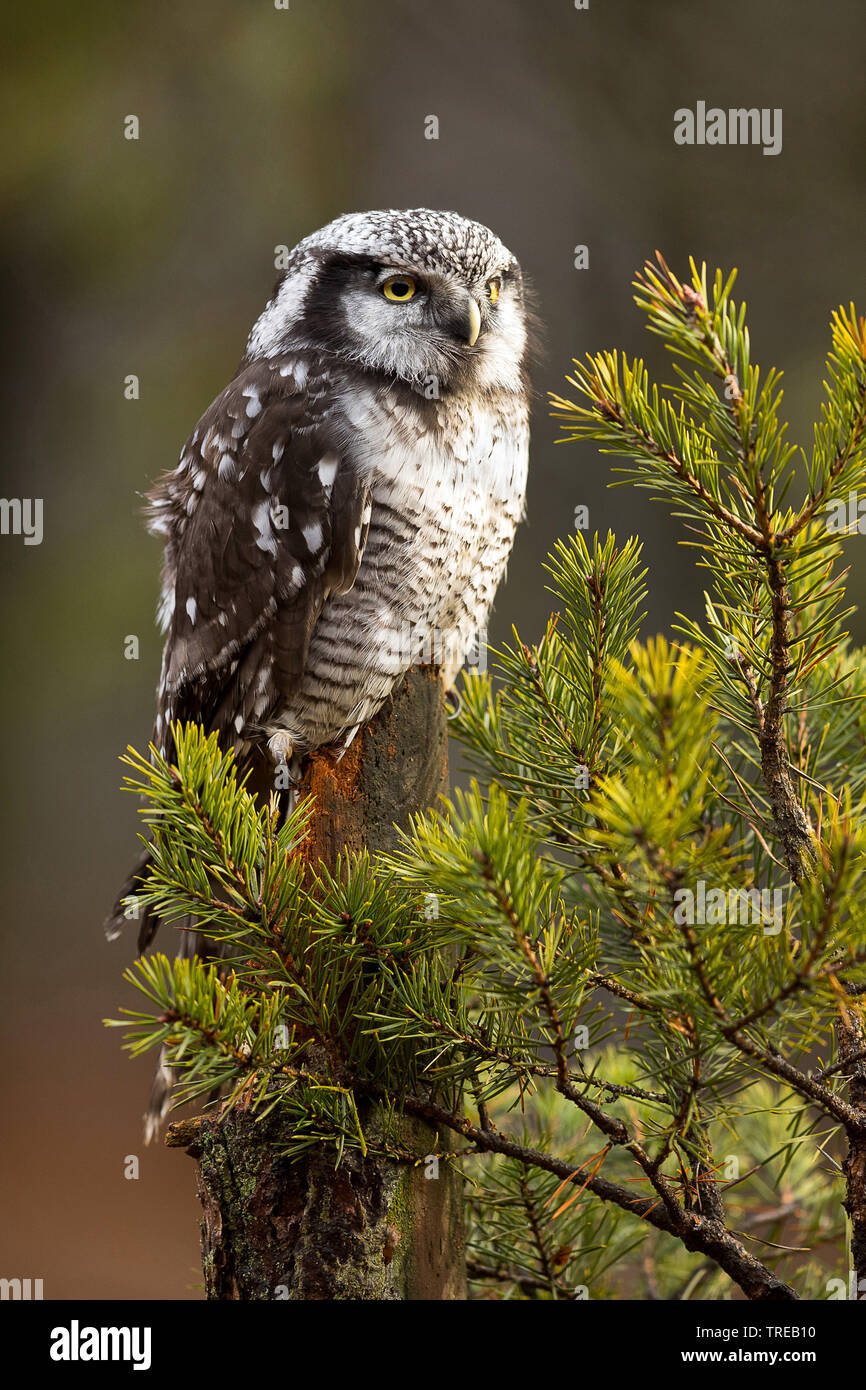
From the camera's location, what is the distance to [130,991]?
262cm

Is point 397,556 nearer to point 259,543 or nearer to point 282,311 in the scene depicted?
point 259,543

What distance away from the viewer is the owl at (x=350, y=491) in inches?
48.3

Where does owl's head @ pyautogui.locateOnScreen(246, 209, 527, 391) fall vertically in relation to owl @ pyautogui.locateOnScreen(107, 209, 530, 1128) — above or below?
above

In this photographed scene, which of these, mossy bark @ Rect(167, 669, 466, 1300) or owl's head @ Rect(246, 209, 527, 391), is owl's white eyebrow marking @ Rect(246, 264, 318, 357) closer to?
owl's head @ Rect(246, 209, 527, 391)

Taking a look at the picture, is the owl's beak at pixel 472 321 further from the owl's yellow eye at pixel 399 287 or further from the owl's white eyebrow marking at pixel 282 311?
the owl's white eyebrow marking at pixel 282 311

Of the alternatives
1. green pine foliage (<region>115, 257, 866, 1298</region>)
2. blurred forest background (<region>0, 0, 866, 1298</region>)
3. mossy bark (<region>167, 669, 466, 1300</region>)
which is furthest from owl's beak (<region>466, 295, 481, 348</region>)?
blurred forest background (<region>0, 0, 866, 1298</region>)

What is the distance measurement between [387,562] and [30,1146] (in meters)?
2.17

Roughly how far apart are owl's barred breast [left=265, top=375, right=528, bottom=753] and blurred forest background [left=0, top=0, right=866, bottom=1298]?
1583mm

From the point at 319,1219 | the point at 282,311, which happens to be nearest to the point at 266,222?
the point at 282,311

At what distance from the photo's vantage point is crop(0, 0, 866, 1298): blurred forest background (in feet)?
9.51

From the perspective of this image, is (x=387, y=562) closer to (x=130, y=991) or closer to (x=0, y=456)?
(x=130, y=991)

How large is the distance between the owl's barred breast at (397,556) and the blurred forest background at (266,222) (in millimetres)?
1583

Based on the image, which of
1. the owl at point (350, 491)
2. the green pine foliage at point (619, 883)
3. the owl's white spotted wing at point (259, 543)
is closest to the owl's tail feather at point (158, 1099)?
the owl at point (350, 491)
